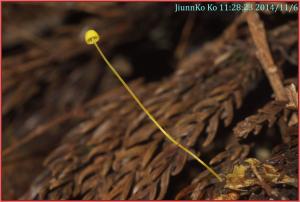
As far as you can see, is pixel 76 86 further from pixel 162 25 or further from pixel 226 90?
pixel 226 90

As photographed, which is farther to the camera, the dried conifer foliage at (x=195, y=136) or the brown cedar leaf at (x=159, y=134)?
the brown cedar leaf at (x=159, y=134)

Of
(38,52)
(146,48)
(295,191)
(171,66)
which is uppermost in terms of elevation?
(38,52)

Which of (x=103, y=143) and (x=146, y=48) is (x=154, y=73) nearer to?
(x=146, y=48)

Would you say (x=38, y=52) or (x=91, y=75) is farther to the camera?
(x=91, y=75)

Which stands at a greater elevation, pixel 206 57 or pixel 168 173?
pixel 206 57

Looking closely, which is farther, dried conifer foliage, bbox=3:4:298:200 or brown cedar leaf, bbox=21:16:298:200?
brown cedar leaf, bbox=21:16:298:200

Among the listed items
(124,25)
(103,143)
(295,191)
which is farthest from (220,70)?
(124,25)

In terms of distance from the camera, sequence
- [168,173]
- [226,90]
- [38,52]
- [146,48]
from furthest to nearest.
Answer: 1. [146,48]
2. [38,52]
3. [226,90]
4. [168,173]

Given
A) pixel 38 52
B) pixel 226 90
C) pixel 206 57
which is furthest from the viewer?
pixel 38 52
